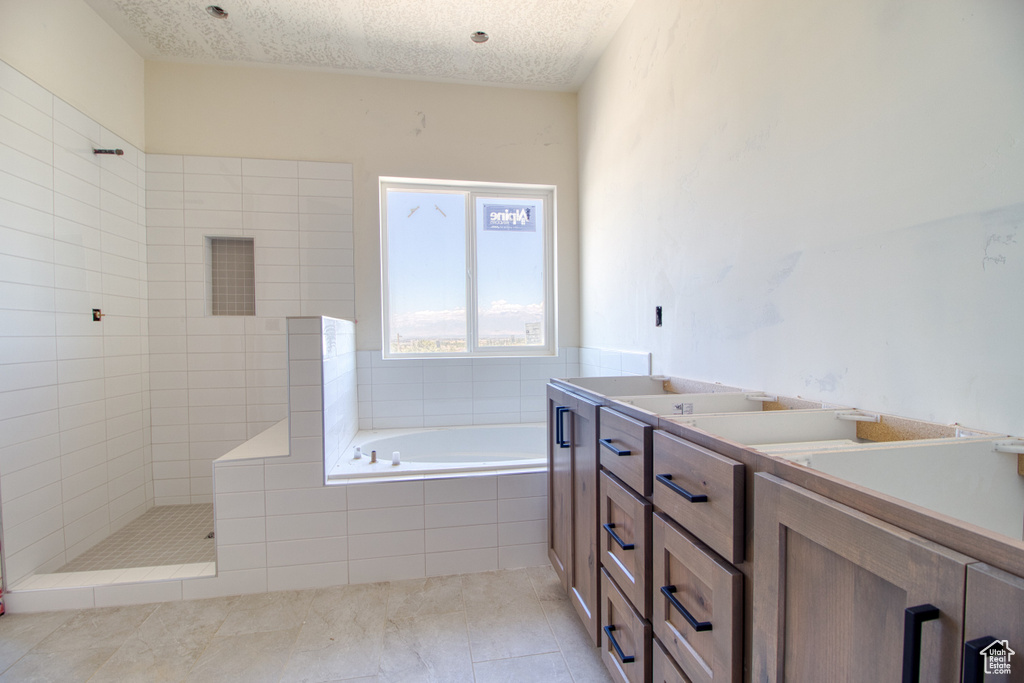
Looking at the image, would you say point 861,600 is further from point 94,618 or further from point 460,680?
point 94,618

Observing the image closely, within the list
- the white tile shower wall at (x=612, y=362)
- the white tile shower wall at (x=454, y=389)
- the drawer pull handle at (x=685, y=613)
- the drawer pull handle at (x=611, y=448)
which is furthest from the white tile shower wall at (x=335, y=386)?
the drawer pull handle at (x=685, y=613)

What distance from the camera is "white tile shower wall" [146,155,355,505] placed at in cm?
280

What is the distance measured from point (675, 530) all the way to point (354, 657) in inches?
51.4

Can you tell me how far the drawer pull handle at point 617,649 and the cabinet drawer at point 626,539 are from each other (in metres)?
0.16

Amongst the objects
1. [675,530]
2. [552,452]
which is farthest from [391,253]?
[675,530]

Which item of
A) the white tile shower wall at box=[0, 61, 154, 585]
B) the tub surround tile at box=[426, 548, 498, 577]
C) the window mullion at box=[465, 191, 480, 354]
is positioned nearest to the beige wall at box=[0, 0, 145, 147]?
the white tile shower wall at box=[0, 61, 154, 585]

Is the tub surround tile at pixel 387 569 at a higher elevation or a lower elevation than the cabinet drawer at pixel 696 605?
lower

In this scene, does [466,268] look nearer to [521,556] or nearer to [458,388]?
[458,388]

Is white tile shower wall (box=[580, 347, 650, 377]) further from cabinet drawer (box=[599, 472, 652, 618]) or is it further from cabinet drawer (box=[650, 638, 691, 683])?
cabinet drawer (box=[650, 638, 691, 683])

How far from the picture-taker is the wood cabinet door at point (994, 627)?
399 mm

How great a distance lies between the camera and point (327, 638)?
167cm

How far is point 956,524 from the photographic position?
469 millimetres

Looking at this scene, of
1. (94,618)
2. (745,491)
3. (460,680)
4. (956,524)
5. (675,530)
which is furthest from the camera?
(94,618)

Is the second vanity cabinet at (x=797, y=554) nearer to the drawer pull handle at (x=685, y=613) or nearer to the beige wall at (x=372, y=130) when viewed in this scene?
the drawer pull handle at (x=685, y=613)
